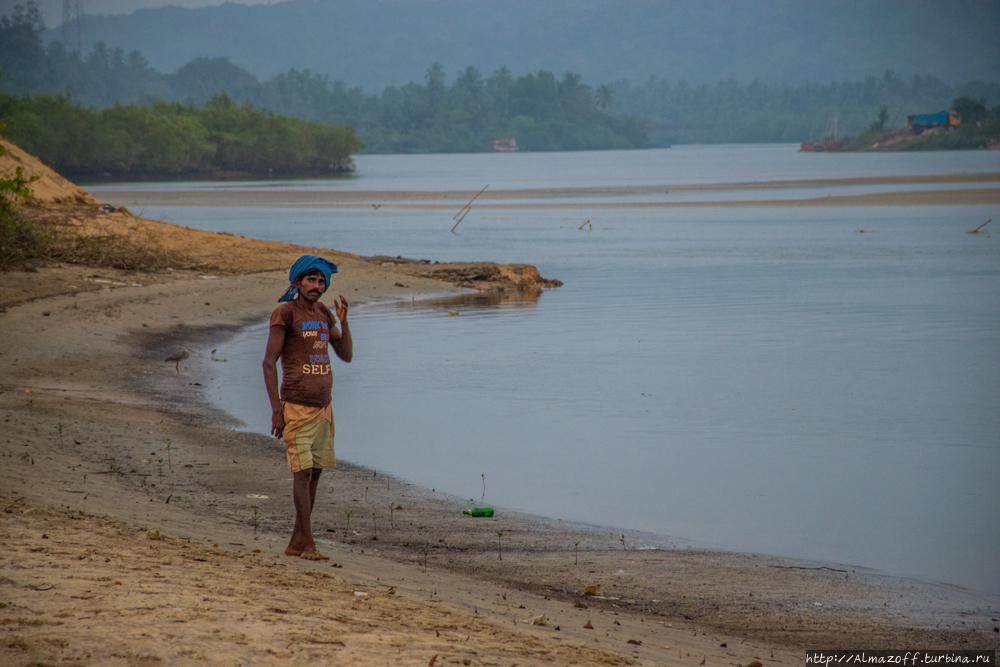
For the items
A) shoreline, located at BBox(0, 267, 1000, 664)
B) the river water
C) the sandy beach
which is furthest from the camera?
the river water

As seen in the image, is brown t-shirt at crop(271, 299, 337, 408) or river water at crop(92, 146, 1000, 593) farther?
river water at crop(92, 146, 1000, 593)

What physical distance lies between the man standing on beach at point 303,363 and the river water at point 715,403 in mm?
2786

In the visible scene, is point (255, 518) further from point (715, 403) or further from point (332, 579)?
point (715, 403)

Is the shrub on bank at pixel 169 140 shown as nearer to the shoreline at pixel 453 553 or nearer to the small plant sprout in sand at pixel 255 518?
the shoreline at pixel 453 553

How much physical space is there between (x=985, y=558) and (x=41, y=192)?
22.6m

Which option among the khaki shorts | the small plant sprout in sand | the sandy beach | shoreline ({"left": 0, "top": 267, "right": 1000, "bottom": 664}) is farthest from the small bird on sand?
the khaki shorts

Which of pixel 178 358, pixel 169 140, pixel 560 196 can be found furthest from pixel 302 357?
pixel 169 140

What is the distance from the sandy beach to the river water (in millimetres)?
854

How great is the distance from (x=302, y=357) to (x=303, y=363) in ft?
0.11

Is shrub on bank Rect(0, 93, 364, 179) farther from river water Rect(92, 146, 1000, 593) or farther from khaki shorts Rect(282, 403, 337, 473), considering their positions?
khaki shorts Rect(282, 403, 337, 473)

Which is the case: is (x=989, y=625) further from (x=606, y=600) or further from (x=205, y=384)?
(x=205, y=384)

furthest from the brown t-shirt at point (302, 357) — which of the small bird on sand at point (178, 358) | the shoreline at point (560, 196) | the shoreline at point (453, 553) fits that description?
the shoreline at point (560, 196)

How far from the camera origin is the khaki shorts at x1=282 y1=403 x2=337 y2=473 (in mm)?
5711

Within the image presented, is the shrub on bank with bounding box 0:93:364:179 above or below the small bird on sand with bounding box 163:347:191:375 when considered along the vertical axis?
above
